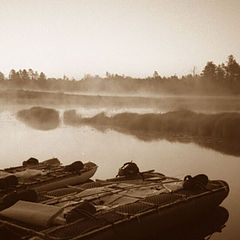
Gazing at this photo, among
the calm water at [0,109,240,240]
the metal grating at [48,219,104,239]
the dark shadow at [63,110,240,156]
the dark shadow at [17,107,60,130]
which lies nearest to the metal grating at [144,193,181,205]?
the calm water at [0,109,240,240]

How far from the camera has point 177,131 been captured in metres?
42.7

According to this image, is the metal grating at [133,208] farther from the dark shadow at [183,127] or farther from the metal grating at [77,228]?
the dark shadow at [183,127]

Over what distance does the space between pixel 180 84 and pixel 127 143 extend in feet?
311

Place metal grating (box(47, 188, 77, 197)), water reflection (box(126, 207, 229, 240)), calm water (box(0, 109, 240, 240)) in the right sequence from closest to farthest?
water reflection (box(126, 207, 229, 240)), metal grating (box(47, 188, 77, 197)), calm water (box(0, 109, 240, 240))

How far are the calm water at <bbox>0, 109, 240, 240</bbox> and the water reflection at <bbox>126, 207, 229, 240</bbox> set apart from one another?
0.47m

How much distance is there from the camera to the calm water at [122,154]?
24109mm

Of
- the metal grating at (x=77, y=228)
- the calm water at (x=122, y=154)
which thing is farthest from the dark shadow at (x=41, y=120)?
the metal grating at (x=77, y=228)

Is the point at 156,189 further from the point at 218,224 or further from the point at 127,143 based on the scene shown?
the point at 127,143

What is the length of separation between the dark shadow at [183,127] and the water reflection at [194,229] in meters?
15.3

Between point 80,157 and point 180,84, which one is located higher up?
point 180,84

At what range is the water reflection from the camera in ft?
44.3

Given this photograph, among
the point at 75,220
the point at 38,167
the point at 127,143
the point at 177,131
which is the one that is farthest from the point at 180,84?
the point at 75,220

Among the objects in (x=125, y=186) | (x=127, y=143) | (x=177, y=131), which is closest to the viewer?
(x=125, y=186)

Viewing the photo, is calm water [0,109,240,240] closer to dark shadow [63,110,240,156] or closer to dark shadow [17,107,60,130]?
dark shadow [63,110,240,156]
